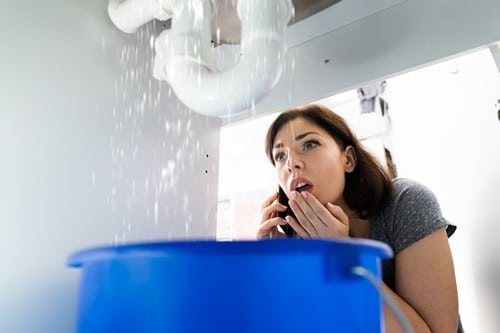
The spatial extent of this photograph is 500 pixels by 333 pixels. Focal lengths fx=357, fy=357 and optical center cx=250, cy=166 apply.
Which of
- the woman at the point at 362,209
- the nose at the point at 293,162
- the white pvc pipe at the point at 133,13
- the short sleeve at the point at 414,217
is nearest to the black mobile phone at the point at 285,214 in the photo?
the woman at the point at 362,209

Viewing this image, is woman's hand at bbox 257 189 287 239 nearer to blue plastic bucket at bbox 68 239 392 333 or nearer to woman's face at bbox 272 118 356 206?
woman's face at bbox 272 118 356 206

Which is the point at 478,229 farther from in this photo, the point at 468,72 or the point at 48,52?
the point at 48,52

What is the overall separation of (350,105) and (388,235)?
25.6 inches

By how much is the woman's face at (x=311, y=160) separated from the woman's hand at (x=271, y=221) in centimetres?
6

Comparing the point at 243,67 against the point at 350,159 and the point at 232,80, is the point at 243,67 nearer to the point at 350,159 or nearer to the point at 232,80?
the point at 232,80

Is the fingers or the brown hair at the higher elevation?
the brown hair

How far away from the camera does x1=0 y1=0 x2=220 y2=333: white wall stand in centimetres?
52

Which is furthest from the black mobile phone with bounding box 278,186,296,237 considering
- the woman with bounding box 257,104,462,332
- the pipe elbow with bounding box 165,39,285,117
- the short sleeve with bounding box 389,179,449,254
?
the pipe elbow with bounding box 165,39,285,117

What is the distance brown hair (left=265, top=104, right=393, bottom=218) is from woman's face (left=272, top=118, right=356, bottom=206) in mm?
16

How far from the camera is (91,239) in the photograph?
0.60 m

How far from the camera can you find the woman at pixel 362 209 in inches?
25.0

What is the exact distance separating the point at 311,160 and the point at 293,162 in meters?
0.04

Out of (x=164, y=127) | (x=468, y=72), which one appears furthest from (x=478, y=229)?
(x=164, y=127)

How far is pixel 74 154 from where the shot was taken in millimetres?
603
